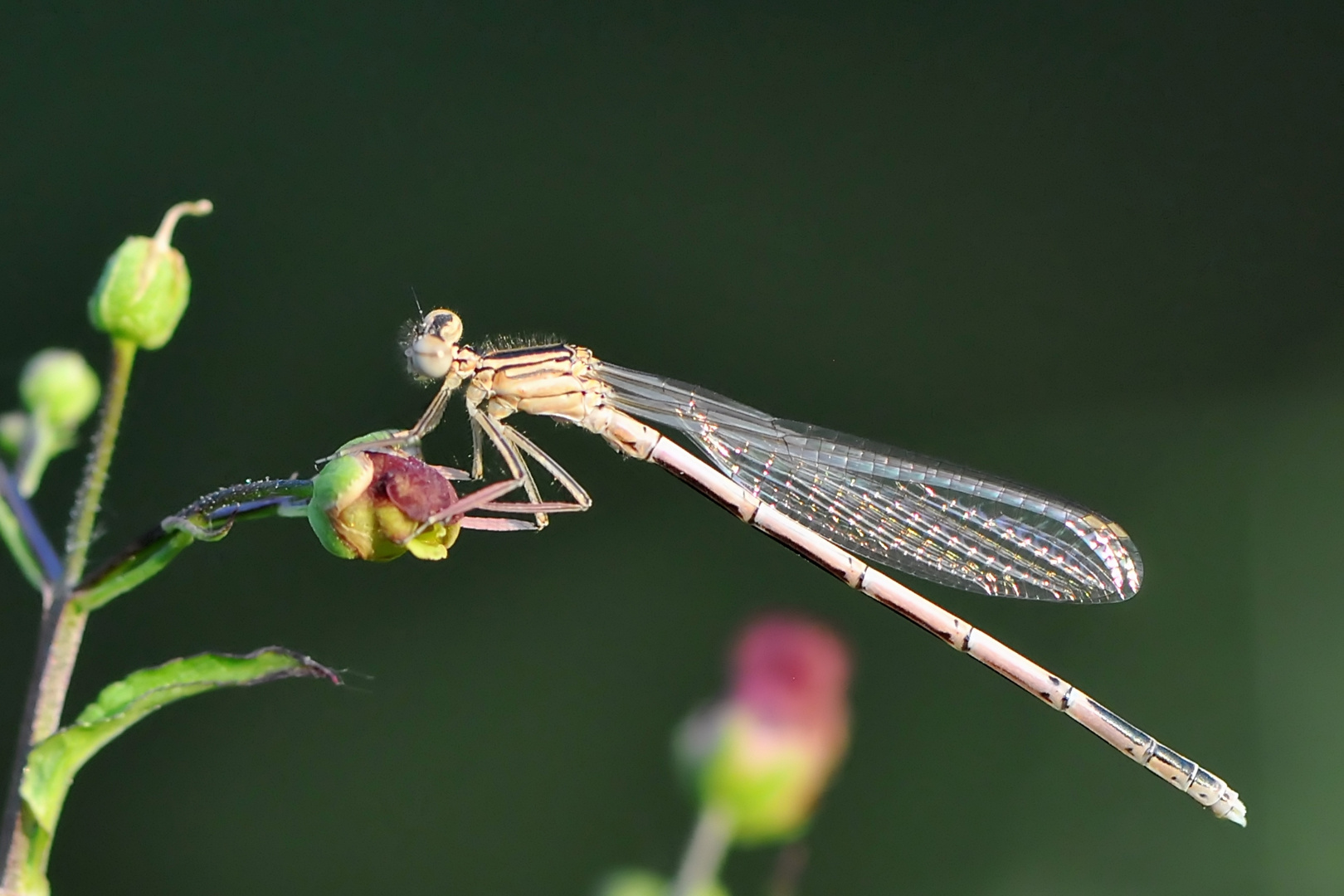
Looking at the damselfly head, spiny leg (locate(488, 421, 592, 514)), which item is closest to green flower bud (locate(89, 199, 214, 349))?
the damselfly head

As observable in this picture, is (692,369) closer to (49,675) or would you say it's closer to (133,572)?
(133,572)

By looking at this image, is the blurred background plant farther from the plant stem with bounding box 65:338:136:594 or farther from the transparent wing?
the transparent wing

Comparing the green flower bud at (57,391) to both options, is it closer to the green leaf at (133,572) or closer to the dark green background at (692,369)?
the green leaf at (133,572)

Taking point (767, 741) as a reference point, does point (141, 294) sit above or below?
above

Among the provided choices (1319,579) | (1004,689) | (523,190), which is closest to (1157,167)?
(1319,579)

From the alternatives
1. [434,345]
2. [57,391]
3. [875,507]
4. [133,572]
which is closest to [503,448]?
[434,345]

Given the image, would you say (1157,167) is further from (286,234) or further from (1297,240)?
(286,234)
